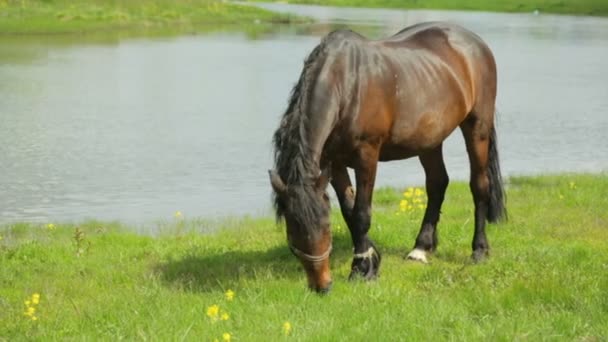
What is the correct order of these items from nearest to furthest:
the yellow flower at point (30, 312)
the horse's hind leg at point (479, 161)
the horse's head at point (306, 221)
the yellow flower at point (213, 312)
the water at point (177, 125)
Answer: the yellow flower at point (213, 312), the yellow flower at point (30, 312), the horse's head at point (306, 221), the horse's hind leg at point (479, 161), the water at point (177, 125)

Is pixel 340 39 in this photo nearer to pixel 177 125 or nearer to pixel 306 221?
pixel 306 221

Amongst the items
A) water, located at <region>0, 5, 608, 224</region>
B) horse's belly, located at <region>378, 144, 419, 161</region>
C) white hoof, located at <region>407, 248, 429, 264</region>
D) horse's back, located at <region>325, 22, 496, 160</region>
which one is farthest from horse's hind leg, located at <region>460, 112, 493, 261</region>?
water, located at <region>0, 5, 608, 224</region>

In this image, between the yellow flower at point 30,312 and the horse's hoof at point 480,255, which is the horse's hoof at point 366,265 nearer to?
the horse's hoof at point 480,255

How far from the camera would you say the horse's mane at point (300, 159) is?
6855mm

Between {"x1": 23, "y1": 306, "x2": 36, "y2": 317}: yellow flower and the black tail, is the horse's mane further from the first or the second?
the black tail

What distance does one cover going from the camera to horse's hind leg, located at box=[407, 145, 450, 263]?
9.31 metres

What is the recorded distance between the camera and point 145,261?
9242 millimetres

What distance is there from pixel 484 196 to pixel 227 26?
5747 centimetres

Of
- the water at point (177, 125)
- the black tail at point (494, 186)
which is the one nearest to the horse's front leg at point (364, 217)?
the black tail at point (494, 186)

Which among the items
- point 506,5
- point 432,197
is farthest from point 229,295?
point 506,5

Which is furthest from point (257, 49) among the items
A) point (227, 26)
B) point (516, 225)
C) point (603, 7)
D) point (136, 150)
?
point (603, 7)

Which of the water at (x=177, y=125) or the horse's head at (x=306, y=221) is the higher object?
the horse's head at (x=306, y=221)

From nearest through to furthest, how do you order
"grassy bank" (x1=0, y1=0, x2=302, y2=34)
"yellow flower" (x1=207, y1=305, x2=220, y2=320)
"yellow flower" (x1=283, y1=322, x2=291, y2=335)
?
"yellow flower" (x1=283, y1=322, x2=291, y2=335) < "yellow flower" (x1=207, y1=305, x2=220, y2=320) < "grassy bank" (x1=0, y1=0, x2=302, y2=34)

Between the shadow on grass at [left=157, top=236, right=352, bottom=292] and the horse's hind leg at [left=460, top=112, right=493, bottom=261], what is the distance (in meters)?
1.38
